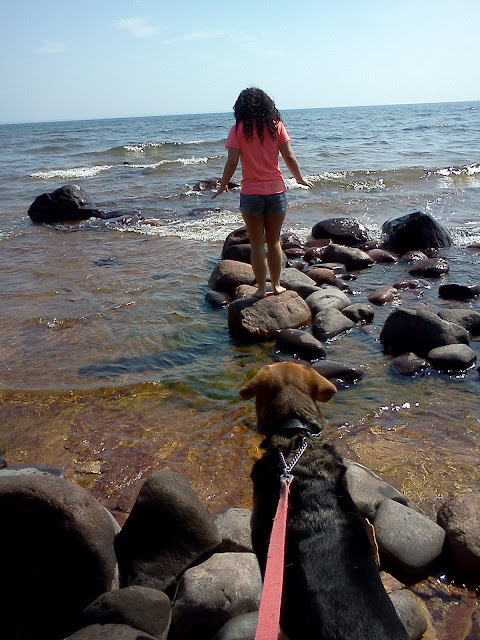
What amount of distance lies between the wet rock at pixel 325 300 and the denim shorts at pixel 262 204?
56.4 inches

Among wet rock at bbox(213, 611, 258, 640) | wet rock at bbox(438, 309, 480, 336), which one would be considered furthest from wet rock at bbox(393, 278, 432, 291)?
wet rock at bbox(213, 611, 258, 640)

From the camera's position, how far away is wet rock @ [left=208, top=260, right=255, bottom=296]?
8805 millimetres

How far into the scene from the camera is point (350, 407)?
5320mm

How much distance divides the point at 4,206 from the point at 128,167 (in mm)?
11141

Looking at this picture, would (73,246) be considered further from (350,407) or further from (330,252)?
(350,407)

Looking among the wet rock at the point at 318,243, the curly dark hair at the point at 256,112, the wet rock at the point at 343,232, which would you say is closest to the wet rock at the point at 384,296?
the curly dark hair at the point at 256,112

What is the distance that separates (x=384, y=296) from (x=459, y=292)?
1.14 metres

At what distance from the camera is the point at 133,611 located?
9.28 ft

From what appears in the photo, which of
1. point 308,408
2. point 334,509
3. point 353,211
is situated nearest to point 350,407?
point 308,408

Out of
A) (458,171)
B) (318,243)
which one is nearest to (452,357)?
(318,243)

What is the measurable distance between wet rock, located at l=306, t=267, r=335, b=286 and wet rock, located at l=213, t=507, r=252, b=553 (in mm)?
5987

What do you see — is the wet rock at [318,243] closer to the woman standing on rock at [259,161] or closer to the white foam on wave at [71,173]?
the woman standing on rock at [259,161]

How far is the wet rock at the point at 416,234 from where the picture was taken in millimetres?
11156

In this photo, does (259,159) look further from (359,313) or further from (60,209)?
(60,209)
